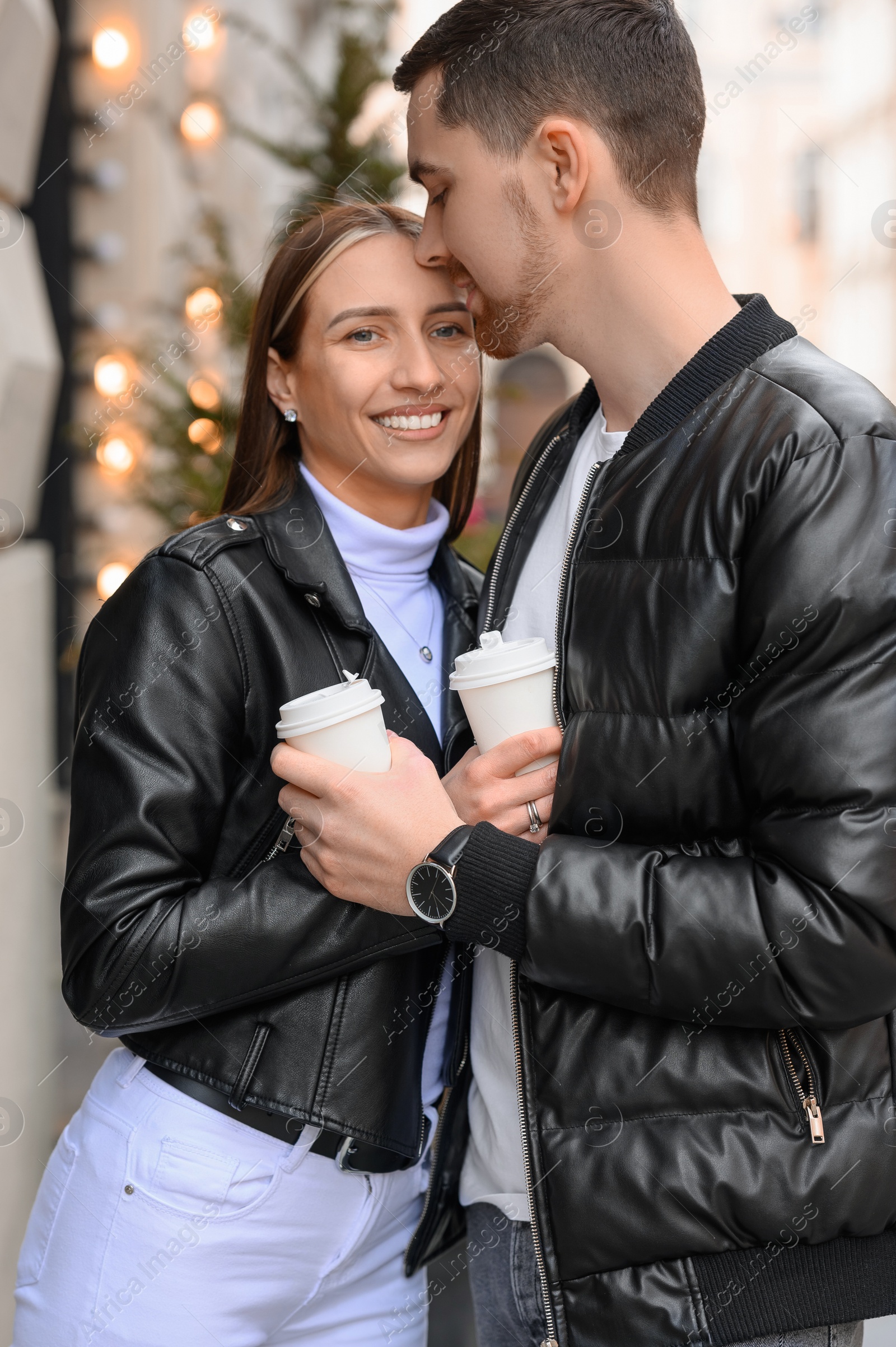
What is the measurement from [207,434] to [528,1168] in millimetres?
3338

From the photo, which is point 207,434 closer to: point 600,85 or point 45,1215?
point 600,85

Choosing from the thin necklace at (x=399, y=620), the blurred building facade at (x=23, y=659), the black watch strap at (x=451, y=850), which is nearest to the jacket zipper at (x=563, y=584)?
the black watch strap at (x=451, y=850)

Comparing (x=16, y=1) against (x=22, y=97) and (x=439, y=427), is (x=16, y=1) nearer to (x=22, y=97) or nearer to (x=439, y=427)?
(x=22, y=97)

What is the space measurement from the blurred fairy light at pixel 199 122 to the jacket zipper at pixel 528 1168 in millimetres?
5996

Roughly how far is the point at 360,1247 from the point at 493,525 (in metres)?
4.05

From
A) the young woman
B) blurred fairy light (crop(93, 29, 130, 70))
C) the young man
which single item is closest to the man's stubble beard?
the young man

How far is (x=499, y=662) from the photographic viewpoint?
4.54 ft

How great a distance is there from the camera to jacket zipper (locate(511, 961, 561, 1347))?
1339mm

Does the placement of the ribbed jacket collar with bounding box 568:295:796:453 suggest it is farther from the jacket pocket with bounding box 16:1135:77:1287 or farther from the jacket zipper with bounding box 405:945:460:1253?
the jacket pocket with bounding box 16:1135:77:1287

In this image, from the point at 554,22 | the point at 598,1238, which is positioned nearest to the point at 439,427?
the point at 554,22

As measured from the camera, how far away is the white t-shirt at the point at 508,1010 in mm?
1549

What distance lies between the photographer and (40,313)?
2.90 meters

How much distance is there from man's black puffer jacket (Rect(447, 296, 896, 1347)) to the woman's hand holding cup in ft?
0.13

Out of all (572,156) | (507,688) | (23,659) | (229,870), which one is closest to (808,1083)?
(507,688)
